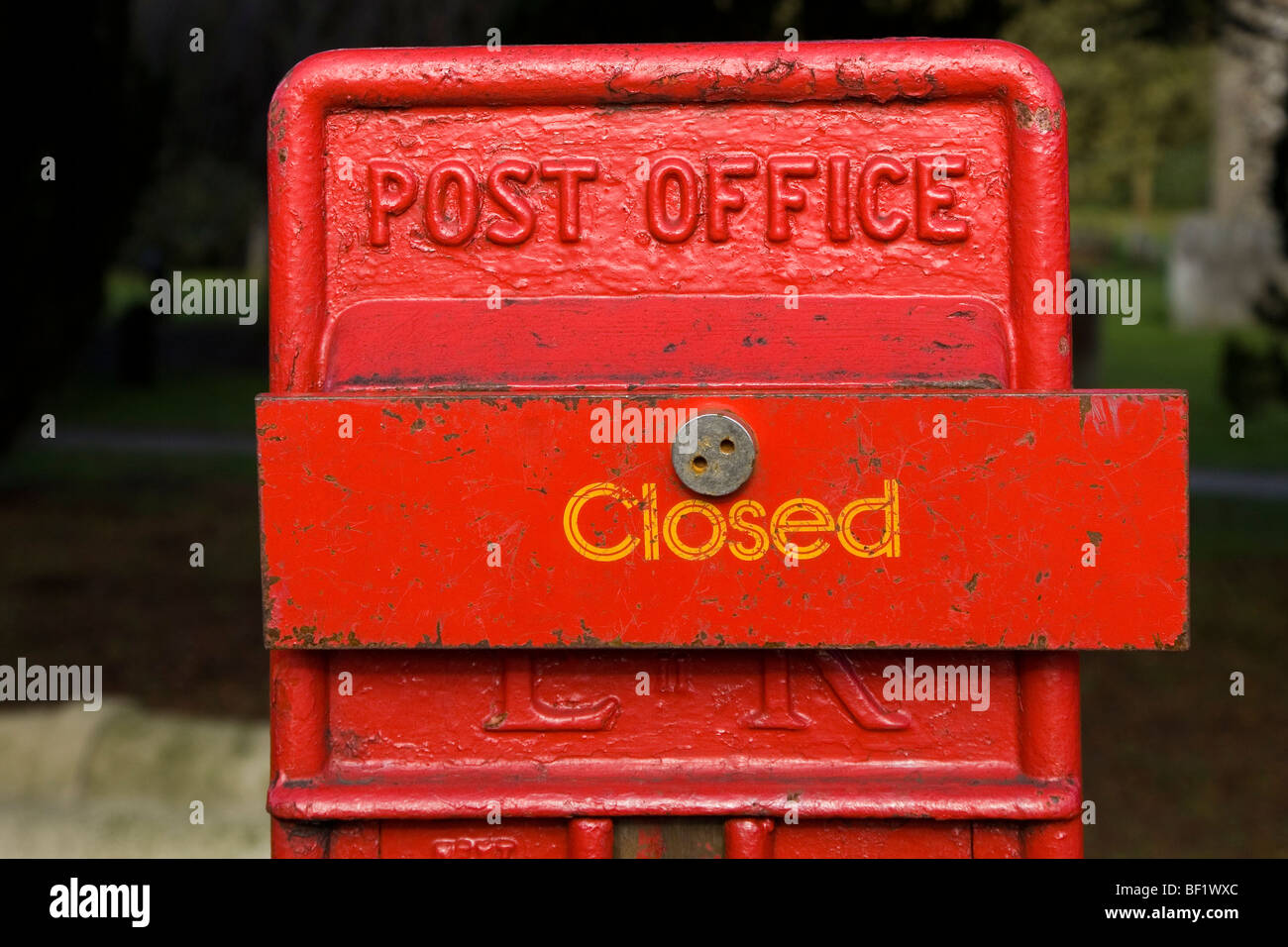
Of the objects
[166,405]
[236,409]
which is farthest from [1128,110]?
[166,405]

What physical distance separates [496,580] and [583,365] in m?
0.26

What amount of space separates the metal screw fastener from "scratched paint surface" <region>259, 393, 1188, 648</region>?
22mm

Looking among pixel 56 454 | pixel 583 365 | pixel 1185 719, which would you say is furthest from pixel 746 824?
pixel 56 454

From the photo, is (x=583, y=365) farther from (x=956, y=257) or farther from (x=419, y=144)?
(x=956, y=257)

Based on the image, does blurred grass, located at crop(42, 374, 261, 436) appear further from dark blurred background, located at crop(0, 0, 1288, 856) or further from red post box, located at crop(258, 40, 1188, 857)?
red post box, located at crop(258, 40, 1188, 857)

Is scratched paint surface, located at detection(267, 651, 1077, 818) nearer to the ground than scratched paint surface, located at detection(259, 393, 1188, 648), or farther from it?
nearer to the ground

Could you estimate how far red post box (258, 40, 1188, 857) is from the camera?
1.55 metres

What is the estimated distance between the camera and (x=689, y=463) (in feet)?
5.02

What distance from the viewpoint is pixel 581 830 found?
1.65 meters

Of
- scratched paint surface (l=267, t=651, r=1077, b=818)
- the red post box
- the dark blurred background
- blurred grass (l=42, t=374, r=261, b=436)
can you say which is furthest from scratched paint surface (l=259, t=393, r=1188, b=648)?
blurred grass (l=42, t=374, r=261, b=436)

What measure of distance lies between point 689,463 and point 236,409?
13001 millimetres

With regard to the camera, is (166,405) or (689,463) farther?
(166,405)

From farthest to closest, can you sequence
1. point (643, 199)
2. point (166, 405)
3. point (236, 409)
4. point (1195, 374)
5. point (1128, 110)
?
point (1128, 110) → point (1195, 374) → point (166, 405) → point (236, 409) → point (643, 199)

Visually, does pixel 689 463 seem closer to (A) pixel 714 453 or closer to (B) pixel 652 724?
(A) pixel 714 453
